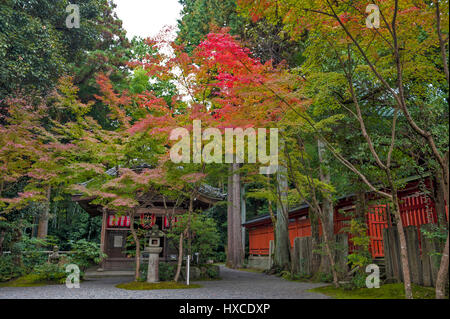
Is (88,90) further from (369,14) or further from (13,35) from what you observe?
(369,14)

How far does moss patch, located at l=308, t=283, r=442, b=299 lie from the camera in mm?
6191

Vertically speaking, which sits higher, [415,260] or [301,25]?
[301,25]

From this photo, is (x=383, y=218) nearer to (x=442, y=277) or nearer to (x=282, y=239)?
(x=282, y=239)

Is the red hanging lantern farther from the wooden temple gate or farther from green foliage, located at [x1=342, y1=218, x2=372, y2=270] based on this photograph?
the wooden temple gate

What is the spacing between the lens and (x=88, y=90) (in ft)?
63.2

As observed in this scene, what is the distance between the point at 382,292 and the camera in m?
6.96

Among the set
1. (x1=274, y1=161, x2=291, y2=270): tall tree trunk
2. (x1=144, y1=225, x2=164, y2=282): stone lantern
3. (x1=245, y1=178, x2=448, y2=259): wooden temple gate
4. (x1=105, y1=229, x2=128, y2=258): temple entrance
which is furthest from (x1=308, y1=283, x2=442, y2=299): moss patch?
(x1=105, y1=229, x2=128, y2=258): temple entrance

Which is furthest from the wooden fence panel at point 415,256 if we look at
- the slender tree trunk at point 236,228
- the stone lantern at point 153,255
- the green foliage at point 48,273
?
the slender tree trunk at point 236,228

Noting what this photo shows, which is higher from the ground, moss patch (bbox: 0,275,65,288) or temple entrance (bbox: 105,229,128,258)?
temple entrance (bbox: 105,229,128,258)

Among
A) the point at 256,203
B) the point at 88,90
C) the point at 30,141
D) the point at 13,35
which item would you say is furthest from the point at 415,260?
the point at 256,203

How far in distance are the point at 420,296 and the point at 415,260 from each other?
111cm

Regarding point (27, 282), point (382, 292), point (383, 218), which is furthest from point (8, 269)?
point (383, 218)

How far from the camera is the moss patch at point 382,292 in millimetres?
6191

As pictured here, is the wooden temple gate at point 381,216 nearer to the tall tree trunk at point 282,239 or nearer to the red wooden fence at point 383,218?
the red wooden fence at point 383,218
